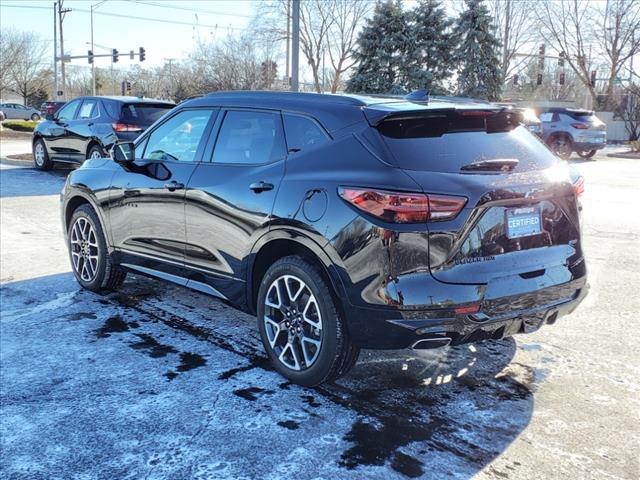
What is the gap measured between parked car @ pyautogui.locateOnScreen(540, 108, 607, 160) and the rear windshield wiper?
20.3 meters

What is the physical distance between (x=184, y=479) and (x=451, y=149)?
2.15m

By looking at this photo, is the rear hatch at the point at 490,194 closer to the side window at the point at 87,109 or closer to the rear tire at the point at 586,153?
the side window at the point at 87,109

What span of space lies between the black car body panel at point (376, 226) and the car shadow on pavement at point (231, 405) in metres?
0.43

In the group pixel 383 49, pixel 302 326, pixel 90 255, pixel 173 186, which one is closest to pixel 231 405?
pixel 302 326

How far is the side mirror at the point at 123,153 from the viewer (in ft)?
16.7

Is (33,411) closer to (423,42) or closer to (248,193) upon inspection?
(248,193)

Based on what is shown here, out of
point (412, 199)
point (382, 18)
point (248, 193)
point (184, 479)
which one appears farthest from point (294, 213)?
point (382, 18)

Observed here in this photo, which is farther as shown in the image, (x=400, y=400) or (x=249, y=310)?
(x=249, y=310)

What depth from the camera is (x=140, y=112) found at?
12.4 meters

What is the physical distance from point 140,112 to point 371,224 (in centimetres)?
1026

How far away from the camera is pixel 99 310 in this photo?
205 inches

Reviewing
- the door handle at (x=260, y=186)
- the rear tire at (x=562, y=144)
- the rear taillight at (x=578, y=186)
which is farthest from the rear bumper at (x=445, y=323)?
the rear tire at (x=562, y=144)

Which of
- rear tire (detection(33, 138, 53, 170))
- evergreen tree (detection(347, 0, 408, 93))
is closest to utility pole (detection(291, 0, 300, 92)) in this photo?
rear tire (detection(33, 138, 53, 170))

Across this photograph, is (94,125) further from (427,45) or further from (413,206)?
(427,45)
